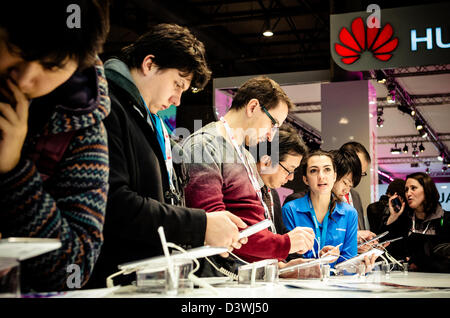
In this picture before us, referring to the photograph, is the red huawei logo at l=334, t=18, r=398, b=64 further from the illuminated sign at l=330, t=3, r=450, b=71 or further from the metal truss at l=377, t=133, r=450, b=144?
the metal truss at l=377, t=133, r=450, b=144

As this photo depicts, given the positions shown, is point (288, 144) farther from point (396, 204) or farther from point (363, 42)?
point (363, 42)

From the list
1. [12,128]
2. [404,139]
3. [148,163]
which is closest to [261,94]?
[148,163]

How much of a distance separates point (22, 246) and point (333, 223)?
2760 mm

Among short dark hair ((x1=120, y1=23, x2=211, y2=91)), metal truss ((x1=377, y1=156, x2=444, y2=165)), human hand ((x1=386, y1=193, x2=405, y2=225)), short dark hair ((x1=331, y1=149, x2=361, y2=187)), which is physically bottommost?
human hand ((x1=386, y1=193, x2=405, y2=225))

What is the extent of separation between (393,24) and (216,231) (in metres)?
4.59

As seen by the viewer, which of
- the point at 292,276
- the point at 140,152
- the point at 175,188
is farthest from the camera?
the point at 292,276

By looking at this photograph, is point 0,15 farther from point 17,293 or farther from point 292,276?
point 292,276

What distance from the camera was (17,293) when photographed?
91 cm

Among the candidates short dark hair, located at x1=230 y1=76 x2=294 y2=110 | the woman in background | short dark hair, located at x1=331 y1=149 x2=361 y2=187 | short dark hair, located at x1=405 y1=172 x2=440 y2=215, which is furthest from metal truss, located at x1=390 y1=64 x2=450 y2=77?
short dark hair, located at x1=230 y1=76 x2=294 y2=110

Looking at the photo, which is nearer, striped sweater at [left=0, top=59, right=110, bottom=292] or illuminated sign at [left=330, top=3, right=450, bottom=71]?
striped sweater at [left=0, top=59, right=110, bottom=292]

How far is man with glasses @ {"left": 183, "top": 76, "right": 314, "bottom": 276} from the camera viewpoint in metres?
2.03

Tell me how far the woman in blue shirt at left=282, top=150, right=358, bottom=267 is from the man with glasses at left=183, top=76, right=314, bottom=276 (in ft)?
3.30

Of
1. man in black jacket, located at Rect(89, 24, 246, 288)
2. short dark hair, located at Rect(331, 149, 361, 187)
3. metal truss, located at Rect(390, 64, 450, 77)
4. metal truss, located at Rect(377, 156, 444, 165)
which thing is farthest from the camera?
metal truss, located at Rect(377, 156, 444, 165)
